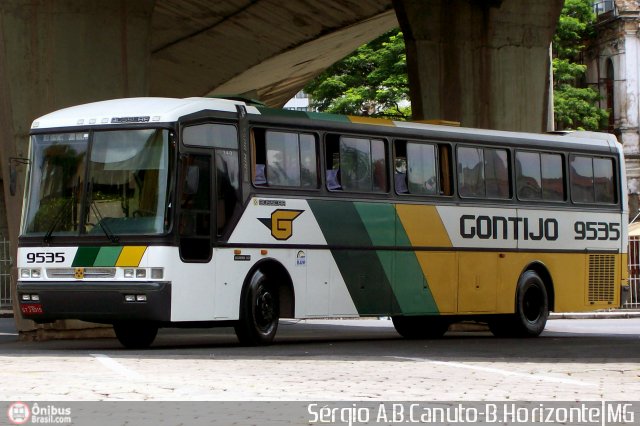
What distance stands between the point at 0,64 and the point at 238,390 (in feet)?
46.2

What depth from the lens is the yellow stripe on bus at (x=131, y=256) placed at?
17953mm

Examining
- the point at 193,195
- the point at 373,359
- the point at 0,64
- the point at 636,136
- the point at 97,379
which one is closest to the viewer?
the point at 97,379

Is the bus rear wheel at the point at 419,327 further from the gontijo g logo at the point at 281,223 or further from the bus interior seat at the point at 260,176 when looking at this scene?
the bus interior seat at the point at 260,176

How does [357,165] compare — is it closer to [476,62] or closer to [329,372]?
[329,372]

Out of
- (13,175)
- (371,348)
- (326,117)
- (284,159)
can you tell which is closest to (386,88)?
(326,117)

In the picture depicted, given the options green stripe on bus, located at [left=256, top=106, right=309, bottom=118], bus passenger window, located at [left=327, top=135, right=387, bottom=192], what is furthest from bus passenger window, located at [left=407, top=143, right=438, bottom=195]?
green stripe on bus, located at [left=256, top=106, right=309, bottom=118]

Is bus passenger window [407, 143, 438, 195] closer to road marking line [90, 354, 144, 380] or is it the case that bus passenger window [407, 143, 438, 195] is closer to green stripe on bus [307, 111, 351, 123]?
green stripe on bus [307, 111, 351, 123]

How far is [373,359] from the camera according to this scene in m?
16.1

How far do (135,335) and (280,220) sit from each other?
8.37 ft

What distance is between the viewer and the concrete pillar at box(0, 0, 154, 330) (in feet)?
79.8

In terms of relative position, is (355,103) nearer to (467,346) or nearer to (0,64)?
(0,64)

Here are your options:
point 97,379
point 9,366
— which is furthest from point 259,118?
point 97,379

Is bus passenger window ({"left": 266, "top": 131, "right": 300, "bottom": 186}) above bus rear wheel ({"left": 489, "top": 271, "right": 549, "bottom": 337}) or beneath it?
above

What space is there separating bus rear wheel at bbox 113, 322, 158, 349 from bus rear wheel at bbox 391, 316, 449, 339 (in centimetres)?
595
